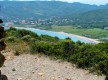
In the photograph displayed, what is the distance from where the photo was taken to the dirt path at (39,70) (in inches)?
489

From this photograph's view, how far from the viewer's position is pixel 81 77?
41.5 feet

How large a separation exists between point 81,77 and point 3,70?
3074 mm

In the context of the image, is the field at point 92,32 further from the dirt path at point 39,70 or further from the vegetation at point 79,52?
the dirt path at point 39,70

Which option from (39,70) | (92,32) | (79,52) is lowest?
(92,32)

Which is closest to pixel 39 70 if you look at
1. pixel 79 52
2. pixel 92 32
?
pixel 79 52

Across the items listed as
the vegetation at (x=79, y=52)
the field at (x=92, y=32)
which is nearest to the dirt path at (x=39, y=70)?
the vegetation at (x=79, y=52)

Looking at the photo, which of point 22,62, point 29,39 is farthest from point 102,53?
point 29,39

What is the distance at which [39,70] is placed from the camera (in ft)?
44.1

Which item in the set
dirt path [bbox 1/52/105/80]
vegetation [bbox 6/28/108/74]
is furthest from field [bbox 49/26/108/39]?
dirt path [bbox 1/52/105/80]

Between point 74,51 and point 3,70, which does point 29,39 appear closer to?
point 74,51

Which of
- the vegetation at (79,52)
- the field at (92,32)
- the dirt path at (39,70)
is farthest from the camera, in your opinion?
the field at (92,32)

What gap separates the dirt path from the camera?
1242cm

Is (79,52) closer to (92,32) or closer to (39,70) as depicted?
(39,70)

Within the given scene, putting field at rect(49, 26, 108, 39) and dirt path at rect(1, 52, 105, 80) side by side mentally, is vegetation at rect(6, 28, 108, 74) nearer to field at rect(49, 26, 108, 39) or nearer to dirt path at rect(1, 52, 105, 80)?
dirt path at rect(1, 52, 105, 80)
